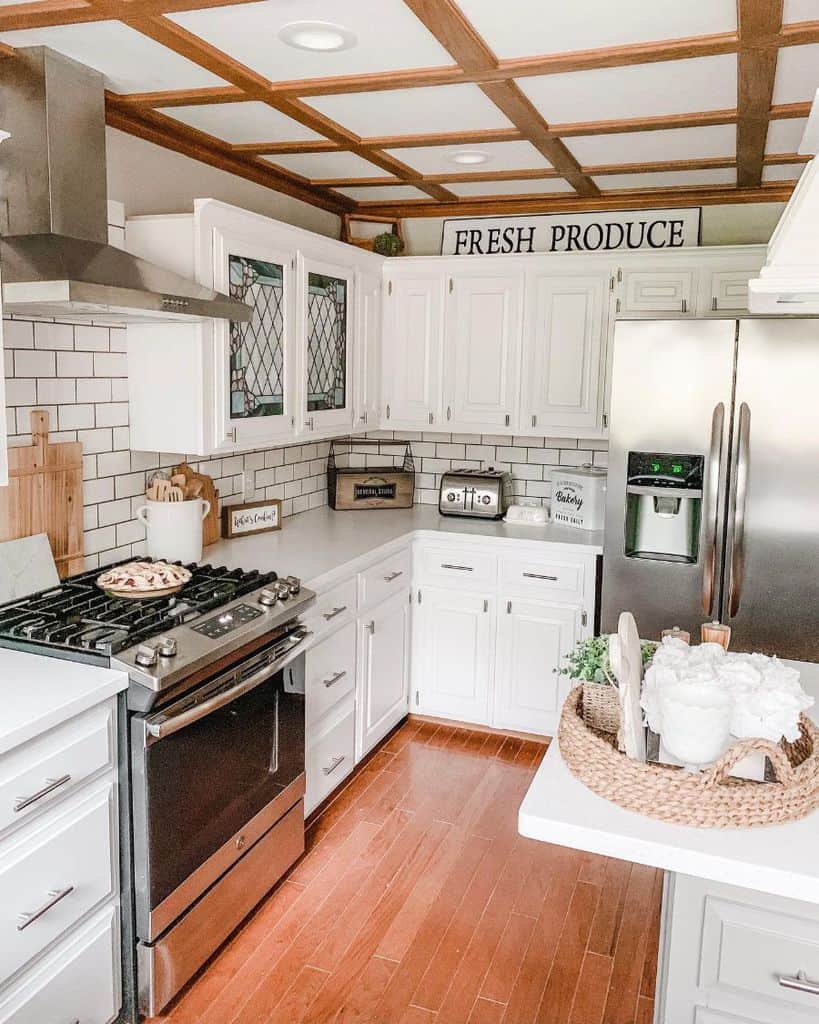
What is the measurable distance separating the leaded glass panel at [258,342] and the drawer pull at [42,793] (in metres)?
1.47

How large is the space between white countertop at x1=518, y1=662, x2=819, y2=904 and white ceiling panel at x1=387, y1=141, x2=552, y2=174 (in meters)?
2.37

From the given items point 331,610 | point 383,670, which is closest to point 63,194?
point 331,610

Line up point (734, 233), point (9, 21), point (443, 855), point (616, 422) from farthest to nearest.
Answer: point (734, 233) < point (616, 422) < point (443, 855) < point (9, 21)

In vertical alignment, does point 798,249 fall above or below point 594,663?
above

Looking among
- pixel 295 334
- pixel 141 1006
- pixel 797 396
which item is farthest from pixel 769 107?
pixel 141 1006

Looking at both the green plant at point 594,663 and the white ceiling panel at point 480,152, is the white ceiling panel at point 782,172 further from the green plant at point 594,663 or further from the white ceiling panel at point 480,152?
the green plant at point 594,663

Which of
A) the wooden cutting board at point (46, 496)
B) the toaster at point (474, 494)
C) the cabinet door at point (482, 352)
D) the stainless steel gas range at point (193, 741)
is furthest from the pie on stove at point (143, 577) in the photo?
the cabinet door at point (482, 352)

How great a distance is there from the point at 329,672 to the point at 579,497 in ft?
4.74

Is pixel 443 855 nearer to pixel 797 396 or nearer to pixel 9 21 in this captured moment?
pixel 797 396

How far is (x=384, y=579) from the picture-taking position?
11.8 ft

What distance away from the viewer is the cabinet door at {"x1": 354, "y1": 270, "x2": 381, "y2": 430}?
399 centimetres

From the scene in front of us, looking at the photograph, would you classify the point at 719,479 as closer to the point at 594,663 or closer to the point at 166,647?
the point at 594,663

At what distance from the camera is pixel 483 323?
159 inches

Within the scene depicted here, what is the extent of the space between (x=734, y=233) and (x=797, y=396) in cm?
123
